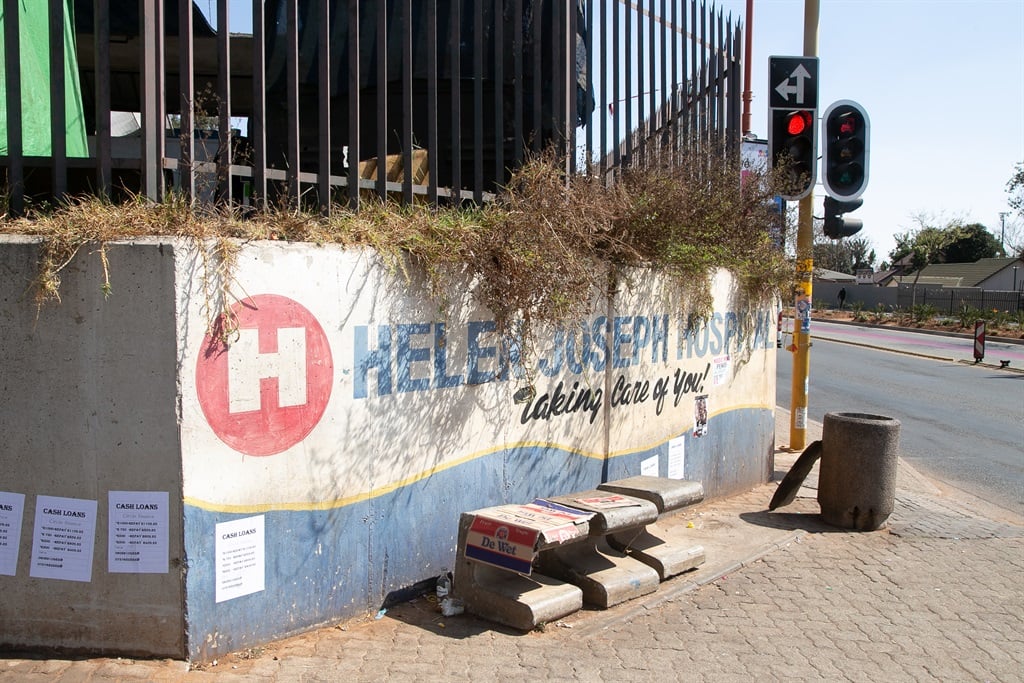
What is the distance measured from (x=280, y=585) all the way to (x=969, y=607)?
418 cm

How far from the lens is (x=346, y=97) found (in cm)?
745

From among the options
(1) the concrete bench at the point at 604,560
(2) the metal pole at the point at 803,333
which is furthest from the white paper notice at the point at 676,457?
(2) the metal pole at the point at 803,333

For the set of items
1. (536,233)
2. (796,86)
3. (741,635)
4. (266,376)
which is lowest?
(741,635)

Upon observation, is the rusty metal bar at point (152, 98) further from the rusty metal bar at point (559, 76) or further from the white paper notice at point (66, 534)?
the rusty metal bar at point (559, 76)

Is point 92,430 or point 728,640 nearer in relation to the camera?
point 92,430

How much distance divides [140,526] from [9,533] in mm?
703

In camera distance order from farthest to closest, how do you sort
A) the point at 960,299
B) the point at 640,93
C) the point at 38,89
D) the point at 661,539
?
the point at 960,299
the point at 640,93
the point at 38,89
the point at 661,539

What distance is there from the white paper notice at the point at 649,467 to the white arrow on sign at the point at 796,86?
5007 millimetres

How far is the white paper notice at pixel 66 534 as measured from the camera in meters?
3.96

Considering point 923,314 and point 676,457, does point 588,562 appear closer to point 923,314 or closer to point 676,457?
point 676,457

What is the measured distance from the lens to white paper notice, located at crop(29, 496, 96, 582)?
3965 mm

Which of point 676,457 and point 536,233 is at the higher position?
point 536,233

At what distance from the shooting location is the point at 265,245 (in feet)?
13.6

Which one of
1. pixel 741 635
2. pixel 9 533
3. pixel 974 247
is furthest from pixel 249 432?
pixel 974 247
